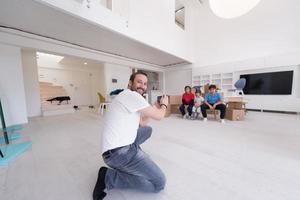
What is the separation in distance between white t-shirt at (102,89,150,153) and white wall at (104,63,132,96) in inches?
193

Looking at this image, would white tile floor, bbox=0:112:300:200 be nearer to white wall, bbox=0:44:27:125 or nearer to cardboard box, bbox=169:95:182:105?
white wall, bbox=0:44:27:125

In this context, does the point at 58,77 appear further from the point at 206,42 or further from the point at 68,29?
the point at 206,42

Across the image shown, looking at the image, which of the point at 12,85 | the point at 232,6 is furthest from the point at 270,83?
the point at 12,85

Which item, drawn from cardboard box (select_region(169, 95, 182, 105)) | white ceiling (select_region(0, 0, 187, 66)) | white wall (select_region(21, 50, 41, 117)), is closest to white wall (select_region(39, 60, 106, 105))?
white wall (select_region(21, 50, 41, 117))

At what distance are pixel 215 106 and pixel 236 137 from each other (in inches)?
54.6

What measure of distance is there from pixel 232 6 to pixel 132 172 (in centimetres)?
252

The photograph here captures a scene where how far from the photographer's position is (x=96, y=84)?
29.4ft

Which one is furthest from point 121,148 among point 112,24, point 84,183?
point 112,24

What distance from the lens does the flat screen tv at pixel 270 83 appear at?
442 cm

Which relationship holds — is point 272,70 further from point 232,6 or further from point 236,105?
point 232,6

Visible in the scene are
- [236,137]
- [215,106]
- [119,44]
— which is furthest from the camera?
[119,44]

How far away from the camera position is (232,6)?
188 cm

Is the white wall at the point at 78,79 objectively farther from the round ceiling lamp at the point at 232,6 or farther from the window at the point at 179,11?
the round ceiling lamp at the point at 232,6

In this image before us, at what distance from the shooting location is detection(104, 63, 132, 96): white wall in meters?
5.57
